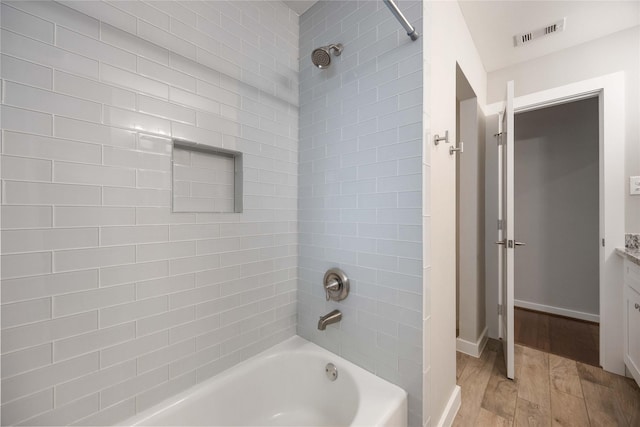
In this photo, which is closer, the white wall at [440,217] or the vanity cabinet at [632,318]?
the white wall at [440,217]

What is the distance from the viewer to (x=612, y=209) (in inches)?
73.9

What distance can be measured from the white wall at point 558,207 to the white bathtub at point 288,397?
3004 millimetres

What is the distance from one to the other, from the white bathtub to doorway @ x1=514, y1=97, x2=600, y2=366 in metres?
2.28

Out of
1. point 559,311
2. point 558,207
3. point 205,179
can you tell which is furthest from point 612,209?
point 205,179

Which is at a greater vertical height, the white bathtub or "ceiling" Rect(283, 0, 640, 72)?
"ceiling" Rect(283, 0, 640, 72)

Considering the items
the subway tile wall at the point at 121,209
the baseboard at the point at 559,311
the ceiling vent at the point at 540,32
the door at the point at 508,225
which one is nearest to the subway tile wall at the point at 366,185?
the subway tile wall at the point at 121,209

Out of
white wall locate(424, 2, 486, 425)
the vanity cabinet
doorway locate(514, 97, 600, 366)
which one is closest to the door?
white wall locate(424, 2, 486, 425)

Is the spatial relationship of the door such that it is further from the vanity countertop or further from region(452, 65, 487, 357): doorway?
the vanity countertop

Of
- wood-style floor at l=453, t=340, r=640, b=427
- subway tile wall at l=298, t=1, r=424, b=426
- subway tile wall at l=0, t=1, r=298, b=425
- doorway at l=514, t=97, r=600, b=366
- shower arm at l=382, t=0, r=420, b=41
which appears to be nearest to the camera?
subway tile wall at l=0, t=1, r=298, b=425

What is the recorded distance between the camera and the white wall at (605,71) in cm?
183

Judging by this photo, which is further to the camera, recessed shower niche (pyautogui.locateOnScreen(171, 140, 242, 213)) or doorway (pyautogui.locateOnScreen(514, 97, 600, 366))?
doorway (pyautogui.locateOnScreen(514, 97, 600, 366))

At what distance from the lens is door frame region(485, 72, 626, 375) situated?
1857 mm

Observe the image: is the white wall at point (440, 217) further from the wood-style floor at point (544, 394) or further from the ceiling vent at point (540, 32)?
the ceiling vent at point (540, 32)

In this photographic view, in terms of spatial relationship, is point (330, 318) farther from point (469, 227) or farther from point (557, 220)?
point (557, 220)
